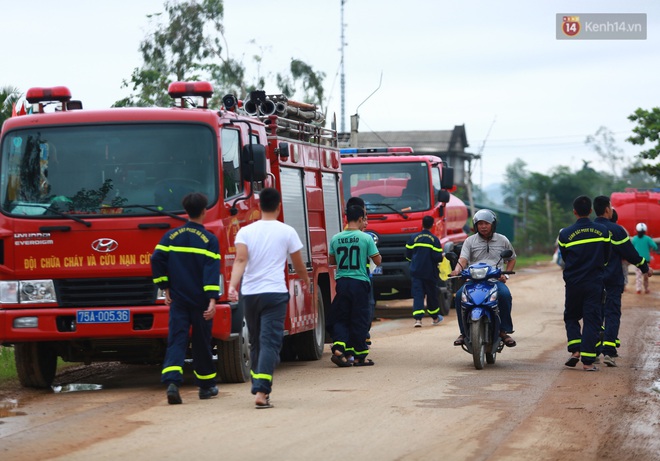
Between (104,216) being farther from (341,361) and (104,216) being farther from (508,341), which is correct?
(508,341)

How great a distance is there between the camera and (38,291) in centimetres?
1157

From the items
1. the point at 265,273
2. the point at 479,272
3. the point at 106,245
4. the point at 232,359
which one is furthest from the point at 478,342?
the point at 106,245

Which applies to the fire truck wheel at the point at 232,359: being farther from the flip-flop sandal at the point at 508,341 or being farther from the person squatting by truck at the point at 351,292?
the flip-flop sandal at the point at 508,341

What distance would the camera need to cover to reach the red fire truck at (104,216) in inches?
450

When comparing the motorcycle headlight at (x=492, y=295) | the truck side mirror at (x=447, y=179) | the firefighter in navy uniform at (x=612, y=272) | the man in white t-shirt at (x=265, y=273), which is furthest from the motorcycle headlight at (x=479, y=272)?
the truck side mirror at (x=447, y=179)

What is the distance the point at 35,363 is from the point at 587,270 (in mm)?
5932

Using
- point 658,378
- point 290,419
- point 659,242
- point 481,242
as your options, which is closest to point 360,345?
point 481,242

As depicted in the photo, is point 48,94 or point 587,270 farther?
point 587,270

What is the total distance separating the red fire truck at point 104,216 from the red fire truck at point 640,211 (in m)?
31.0

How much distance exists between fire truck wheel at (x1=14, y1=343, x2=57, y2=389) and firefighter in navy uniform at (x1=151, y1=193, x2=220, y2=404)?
2.12 meters

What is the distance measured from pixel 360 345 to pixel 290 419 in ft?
15.6

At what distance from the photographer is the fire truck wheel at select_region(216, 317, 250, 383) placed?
39.6 feet

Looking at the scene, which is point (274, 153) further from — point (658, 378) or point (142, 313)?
point (658, 378)

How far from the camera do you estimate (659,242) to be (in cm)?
4131
